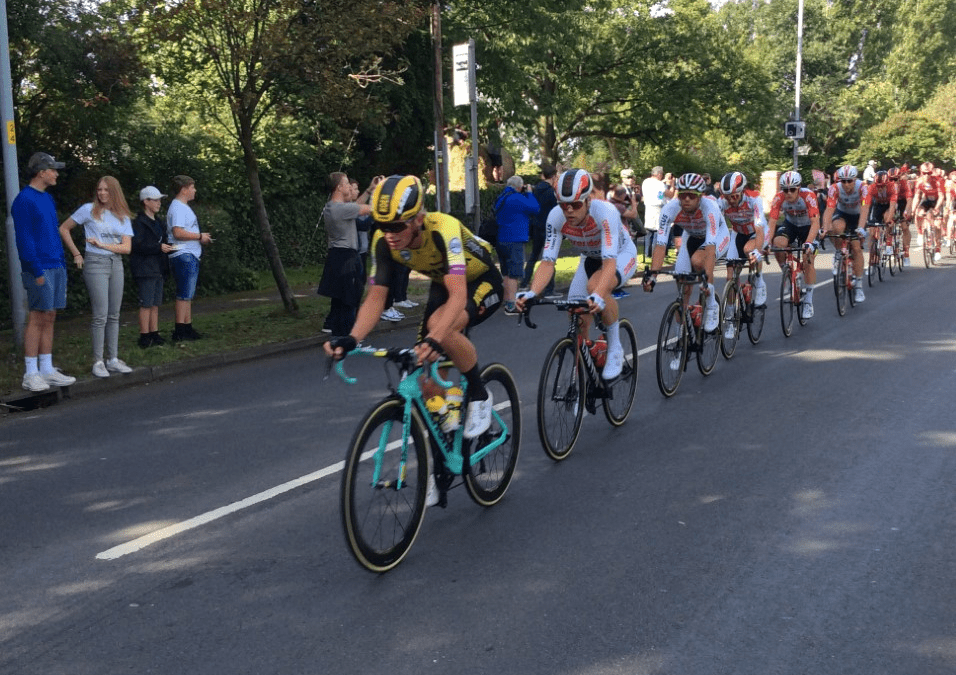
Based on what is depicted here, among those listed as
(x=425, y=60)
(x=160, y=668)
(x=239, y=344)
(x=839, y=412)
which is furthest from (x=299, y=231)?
(x=160, y=668)

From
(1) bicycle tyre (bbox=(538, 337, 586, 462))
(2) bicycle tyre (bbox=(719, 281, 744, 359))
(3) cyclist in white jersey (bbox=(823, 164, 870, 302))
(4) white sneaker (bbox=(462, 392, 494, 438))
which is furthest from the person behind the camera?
(3) cyclist in white jersey (bbox=(823, 164, 870, 302))

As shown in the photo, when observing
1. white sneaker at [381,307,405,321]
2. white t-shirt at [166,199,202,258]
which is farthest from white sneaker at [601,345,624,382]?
white sneaker at [381,307,405,321]

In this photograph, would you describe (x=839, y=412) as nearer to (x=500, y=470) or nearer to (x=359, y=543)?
(x=500, y=470)

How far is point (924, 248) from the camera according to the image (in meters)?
22.2

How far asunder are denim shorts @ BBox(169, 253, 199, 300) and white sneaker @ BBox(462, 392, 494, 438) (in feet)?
23.9

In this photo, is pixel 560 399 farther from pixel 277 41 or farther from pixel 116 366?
pixel 277 41

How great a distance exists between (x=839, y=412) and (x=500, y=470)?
360 centimetres

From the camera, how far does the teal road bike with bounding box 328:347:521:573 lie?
4.75m

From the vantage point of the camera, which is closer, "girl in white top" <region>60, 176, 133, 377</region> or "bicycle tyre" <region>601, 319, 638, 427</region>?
"bicycle tyre" <region>601, 319, 638, 427</region>

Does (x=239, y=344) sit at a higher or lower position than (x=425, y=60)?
lower

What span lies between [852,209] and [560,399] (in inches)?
402

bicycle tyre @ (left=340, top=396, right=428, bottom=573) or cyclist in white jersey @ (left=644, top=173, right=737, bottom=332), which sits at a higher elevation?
cyclist in white jersey @ (left=644, top=173, right=737, bottom=332)

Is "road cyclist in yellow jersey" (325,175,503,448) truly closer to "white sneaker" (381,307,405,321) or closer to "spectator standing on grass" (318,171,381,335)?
"spectator standing on grass" (318,171,381,335)

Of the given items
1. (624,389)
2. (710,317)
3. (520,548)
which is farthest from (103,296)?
(520,548)
